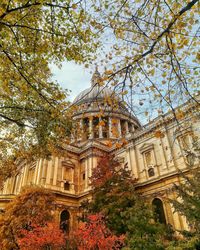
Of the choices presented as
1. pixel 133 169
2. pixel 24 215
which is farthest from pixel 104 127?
pixel 133 169

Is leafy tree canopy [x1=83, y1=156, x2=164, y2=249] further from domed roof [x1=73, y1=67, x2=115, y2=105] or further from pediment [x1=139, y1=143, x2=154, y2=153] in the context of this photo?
domed roof [x1=73, y1=67, x2=115, y2=105]

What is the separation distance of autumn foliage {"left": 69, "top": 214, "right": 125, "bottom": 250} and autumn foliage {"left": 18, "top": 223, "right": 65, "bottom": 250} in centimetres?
138

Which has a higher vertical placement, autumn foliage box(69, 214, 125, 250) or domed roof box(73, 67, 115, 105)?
domed roof box(73, 67, 115, 105)

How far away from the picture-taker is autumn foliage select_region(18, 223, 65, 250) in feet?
45.9

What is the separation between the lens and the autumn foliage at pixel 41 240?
45.9 feet

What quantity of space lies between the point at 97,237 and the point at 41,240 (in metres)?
3.65

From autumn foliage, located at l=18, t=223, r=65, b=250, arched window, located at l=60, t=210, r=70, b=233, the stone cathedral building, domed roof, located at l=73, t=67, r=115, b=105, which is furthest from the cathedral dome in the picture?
arched window, located at l=60, t=210, r=70, b=233

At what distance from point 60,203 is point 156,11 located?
2250 centimetres

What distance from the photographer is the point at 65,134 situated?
34.8ft

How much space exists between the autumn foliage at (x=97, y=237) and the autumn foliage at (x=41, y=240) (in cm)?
138

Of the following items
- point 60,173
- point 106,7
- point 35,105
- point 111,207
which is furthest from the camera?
point 60,173

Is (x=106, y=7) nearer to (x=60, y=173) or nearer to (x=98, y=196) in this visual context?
(x=98, y=196)

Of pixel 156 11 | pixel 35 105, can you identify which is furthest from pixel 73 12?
pixel 35 105

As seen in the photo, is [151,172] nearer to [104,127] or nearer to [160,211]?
[160,211]
